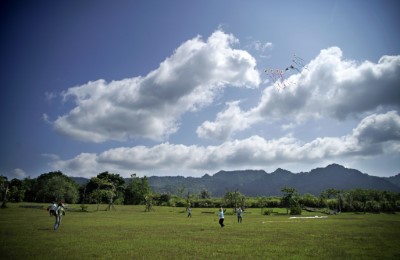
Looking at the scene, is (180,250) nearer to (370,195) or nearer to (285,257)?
(285,257)

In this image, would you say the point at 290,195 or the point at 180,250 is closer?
the point at 180,250

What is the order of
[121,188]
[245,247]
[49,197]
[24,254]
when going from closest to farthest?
[24,254] < [245,247] < [49,197] < [121,188]

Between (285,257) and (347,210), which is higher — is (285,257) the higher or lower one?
the higher one

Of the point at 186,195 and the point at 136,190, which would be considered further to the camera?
the point at 136,190

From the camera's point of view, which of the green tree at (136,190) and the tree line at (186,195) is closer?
the tree line at (186,195)

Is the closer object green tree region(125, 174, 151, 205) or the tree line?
the tree line

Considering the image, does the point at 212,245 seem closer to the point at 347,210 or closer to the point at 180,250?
the point at 180,250

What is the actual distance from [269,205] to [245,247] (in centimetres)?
11961

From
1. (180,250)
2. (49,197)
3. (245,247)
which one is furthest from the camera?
(49,197)

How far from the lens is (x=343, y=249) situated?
65.0ft

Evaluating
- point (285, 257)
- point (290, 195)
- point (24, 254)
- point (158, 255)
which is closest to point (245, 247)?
point (285, 257)

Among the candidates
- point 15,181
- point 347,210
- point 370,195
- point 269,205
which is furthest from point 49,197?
point 370,195

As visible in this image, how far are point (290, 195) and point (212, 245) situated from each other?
74030 millimetres

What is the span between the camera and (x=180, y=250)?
63.0 feet
